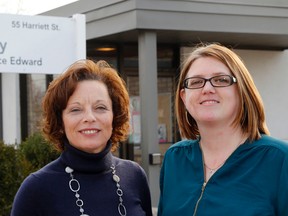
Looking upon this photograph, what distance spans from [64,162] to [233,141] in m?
0.80

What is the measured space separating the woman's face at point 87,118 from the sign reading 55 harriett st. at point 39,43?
3.05 metres

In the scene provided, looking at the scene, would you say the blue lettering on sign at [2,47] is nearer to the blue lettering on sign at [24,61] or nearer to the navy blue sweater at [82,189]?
the blue lettering on sign at [24,61]

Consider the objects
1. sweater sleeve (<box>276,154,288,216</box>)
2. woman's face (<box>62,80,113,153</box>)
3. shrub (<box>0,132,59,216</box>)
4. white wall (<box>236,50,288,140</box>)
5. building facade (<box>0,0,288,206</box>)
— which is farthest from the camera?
white wall (<box>236,50,288,140</box>)

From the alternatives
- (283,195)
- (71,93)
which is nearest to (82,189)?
(71,93)

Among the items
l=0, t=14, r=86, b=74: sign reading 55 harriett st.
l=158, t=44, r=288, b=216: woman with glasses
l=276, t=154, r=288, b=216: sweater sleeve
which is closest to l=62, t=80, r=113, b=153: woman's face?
l=158, t=44, r=288, b=216: woman with glasses

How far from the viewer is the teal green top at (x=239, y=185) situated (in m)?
2.31

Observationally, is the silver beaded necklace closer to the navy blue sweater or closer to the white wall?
the navy blue sweater

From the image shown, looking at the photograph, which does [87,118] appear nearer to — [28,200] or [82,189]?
[82,189]

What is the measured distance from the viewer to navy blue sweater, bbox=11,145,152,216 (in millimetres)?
2463

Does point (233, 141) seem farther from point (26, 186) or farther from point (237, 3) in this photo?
point (237, 3)

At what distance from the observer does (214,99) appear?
8.03ft

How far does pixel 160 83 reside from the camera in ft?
34.5

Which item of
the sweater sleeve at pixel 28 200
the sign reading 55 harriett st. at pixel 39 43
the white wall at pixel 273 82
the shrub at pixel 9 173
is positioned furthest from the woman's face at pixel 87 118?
the white wall at pixel 273 82

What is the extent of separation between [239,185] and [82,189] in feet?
2.38
